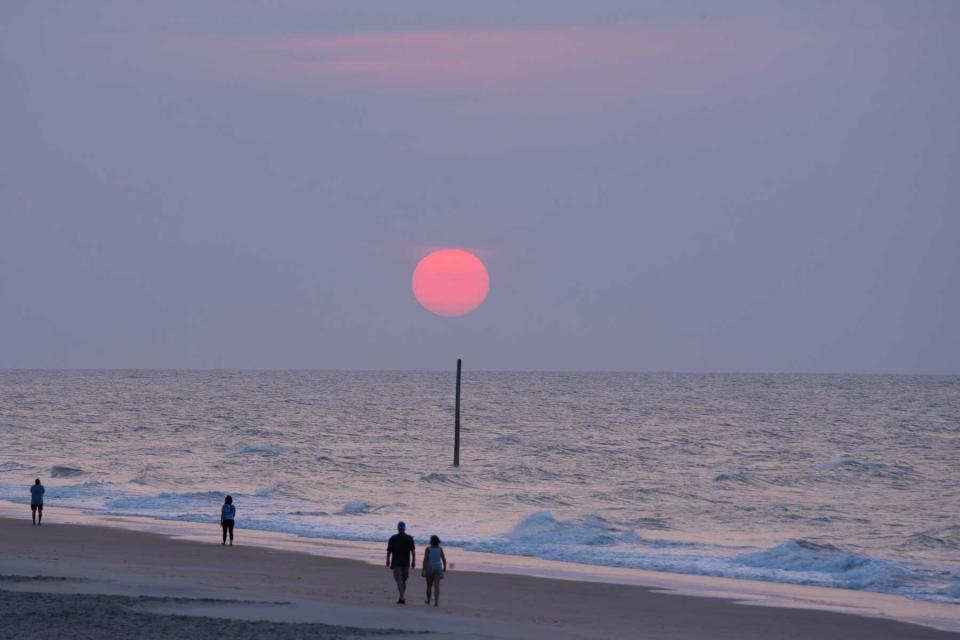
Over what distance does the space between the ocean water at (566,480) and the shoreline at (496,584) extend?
5.75 ft

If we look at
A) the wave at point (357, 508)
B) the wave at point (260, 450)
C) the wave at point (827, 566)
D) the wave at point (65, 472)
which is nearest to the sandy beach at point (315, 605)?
the wave at point (827, 566)

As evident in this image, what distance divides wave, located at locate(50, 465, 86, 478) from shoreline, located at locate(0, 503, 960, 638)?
63.0ft

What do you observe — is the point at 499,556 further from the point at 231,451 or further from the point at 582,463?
the point at 231,451

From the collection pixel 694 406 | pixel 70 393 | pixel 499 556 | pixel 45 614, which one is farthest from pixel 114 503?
pixel 70 393

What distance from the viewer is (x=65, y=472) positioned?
5506 cm

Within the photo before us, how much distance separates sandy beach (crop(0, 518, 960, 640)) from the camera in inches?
749

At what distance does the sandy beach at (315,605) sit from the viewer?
19.0m

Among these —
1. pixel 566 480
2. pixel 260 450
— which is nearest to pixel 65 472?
pixel 260 450

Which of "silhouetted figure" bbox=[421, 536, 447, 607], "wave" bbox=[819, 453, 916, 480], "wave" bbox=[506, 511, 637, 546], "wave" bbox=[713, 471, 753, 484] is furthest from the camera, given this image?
"wave" bbox=[819, 453, 916, 480]

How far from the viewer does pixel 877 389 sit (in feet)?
632

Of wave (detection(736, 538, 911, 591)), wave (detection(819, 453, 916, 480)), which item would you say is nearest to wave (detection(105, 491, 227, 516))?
wave (detection(736, 538, 911, 591))

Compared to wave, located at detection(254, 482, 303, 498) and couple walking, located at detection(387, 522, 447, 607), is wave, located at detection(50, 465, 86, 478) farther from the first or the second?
couple walking, located at detection(387, 522, 447, 607)

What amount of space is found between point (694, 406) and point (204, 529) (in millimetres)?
104480

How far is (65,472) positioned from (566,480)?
21.5 m
